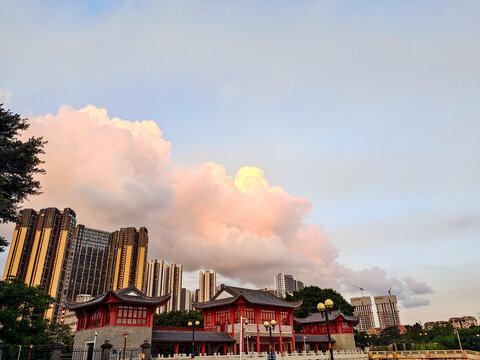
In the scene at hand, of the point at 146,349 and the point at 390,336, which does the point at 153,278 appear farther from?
the point at 146,349

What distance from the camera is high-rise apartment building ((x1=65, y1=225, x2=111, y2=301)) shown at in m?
153

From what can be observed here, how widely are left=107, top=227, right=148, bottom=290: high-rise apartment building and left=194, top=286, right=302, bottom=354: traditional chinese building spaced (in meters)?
109

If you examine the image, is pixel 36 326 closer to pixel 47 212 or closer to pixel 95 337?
pixel 95 337

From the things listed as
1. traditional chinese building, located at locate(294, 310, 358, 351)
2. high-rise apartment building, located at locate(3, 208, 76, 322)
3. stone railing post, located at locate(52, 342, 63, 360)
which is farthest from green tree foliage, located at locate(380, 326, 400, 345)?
high-rise apartment building, located at locate(3, 208, 76, 322)

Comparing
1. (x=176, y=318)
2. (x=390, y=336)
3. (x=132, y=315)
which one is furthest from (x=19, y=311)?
(x=390, y=336)

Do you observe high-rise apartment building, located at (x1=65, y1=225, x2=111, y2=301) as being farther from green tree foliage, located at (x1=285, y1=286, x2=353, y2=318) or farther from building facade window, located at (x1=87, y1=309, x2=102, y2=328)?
building facade window, located at (x1=87, y1=309, x2=102, y2=328)

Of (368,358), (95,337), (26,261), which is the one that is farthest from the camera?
(26,261)

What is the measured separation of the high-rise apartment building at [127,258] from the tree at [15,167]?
135196mm

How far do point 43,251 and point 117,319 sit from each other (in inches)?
4451

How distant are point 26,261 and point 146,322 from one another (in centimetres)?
11452

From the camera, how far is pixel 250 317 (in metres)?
49.3

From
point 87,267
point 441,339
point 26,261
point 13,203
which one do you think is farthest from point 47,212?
point 441,339

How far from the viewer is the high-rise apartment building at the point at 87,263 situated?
153 meters

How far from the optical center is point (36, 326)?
4419cm
